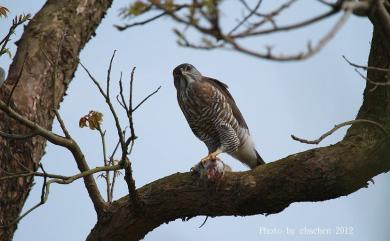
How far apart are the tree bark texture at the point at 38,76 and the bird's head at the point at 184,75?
1235 millimetres

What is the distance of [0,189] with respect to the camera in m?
4.92

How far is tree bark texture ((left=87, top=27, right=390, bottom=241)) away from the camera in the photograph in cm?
406

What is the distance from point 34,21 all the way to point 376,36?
10.1 feet

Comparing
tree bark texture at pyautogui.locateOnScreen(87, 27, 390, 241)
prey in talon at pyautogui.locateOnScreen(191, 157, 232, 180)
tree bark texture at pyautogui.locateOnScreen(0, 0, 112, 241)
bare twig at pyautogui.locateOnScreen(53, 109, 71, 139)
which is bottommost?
tree bark texture at pyautogui.locateOnScreen(87, 27, 390, 241)

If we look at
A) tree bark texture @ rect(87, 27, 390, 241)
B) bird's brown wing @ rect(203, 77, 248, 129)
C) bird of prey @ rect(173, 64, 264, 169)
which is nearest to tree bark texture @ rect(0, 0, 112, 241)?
tree bark texture @ rect(87, 27, 390, 241)

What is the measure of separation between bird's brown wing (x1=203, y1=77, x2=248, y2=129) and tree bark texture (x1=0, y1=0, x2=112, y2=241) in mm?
1564

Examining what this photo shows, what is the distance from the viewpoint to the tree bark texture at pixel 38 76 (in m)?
4.99

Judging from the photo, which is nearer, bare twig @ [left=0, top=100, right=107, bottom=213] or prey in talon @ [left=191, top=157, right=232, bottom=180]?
bare twig @ [left=0, top=100, right=107, bottom=213]

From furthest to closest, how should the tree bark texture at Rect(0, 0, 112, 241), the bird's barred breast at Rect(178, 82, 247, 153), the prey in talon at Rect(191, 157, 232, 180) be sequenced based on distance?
the bird's barred breast at Rect(178, 82, 247, 153) < the tree bark texture at Rect(0, 0, 112, 241) < the prey in talon at Rect(191, 157, 232, 180)

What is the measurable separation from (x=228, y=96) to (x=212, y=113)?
46 cm

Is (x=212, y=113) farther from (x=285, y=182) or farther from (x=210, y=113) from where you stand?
(x=285, y=182)

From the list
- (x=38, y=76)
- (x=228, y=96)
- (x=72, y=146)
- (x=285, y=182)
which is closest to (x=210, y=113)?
(x=228, y=96)

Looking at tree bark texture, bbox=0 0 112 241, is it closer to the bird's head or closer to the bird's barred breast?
the bird's head

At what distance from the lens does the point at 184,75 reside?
6988 millimetres
